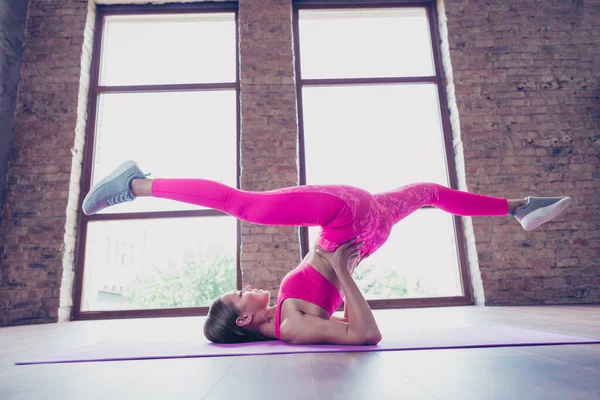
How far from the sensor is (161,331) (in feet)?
8.49

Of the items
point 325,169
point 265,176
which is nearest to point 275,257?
point 265,176

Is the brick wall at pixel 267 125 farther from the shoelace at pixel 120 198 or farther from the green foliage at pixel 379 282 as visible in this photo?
the shoelace at pixel 120 198

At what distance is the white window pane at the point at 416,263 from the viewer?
3.95m

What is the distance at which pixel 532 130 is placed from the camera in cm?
413

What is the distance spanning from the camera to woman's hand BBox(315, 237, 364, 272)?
5.70 ft

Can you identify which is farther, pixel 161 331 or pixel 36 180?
pixel 36 180

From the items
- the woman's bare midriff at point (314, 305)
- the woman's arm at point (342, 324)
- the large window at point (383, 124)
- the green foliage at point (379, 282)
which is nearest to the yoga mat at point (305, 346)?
the woman's arm at point (342, 324)

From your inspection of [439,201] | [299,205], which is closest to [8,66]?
[299,205]

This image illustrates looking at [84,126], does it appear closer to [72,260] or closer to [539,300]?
[72,260]

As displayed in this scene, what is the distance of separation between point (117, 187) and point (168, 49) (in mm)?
3288

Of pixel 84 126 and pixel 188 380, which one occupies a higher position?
pixel 84 126

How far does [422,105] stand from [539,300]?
2380 millimetres

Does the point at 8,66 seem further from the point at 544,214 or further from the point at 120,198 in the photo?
the point at 544,214

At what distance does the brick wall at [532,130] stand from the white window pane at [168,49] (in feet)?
8.61
